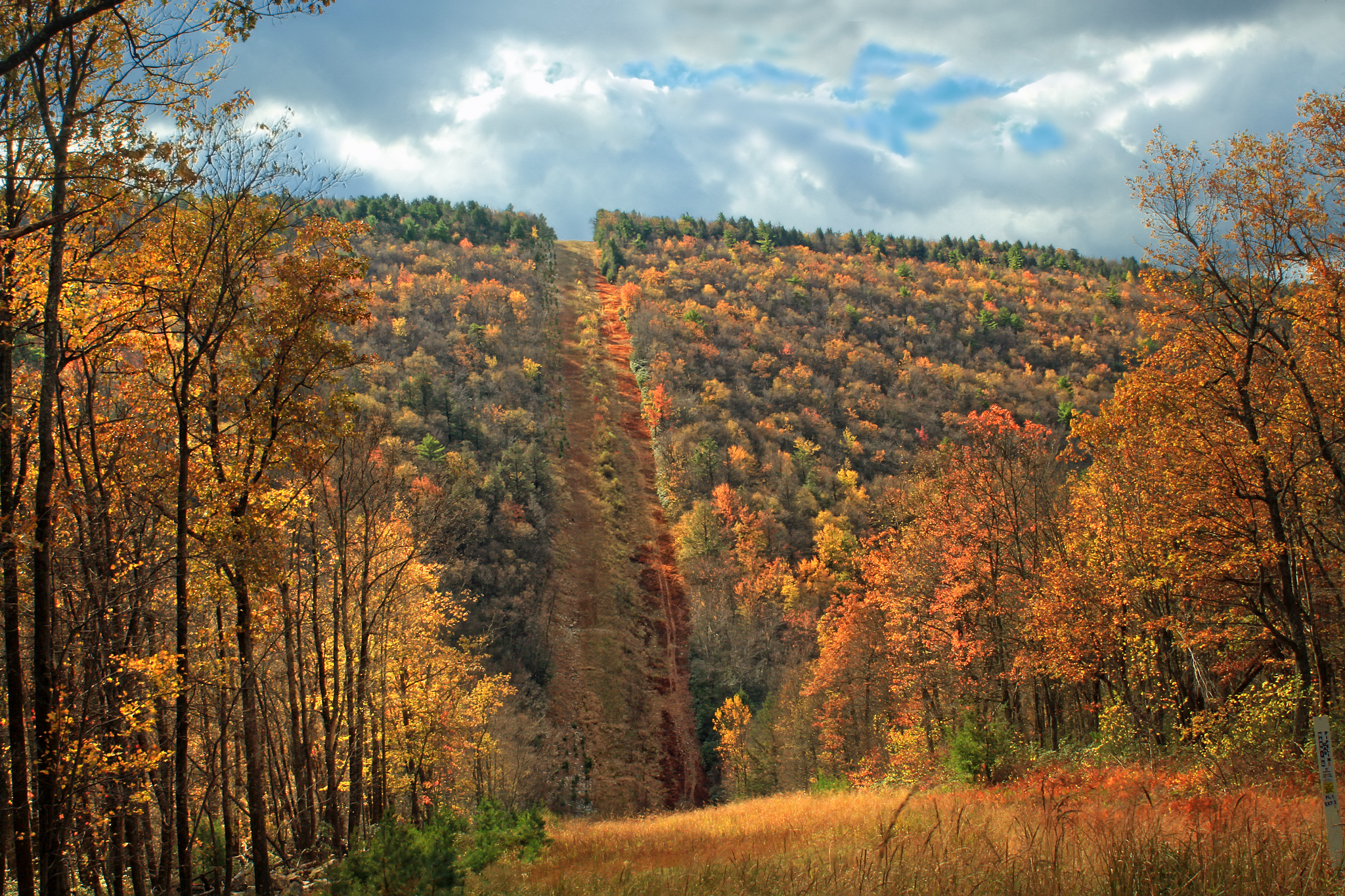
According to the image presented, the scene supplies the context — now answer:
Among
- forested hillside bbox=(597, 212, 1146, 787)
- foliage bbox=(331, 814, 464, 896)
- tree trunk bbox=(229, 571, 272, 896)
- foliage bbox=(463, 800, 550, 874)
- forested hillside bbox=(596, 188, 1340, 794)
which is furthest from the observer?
forested hillside bbox=(597, 212, 1146, 787)

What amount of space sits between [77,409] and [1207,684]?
856 inches

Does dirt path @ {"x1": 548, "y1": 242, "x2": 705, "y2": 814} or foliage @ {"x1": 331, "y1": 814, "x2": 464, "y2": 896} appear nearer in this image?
foliage @ {"x1": 331, "y1": 814, "x2": 464, "y2": 896}

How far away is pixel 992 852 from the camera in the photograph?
5539 millimetres

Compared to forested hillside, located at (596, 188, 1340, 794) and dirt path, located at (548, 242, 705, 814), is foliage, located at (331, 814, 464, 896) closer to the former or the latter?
forested hillside, located at (596, 188, 1340, 794)

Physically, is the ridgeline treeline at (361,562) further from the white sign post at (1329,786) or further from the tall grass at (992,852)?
the white sign post at (1329,786)

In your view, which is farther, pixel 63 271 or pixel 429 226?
pixel 429 226

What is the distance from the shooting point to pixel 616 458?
64.1m

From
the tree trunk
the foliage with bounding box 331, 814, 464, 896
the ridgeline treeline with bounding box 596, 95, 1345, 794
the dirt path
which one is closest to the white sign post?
the foliage with bounding box 331, 814, 464, 896

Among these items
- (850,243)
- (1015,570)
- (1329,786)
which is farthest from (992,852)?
(850,243)

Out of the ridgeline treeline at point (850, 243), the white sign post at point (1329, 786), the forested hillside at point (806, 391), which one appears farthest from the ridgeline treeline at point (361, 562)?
the ridgeline treeline at point (850, 243)

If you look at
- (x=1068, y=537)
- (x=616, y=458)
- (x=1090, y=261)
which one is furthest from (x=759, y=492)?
(x=1090, y=261)

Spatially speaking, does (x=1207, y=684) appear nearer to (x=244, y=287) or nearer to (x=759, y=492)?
(x=244, y=287)

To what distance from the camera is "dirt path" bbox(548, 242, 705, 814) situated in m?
36.8

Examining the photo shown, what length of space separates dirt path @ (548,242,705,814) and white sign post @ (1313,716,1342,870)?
111ft
